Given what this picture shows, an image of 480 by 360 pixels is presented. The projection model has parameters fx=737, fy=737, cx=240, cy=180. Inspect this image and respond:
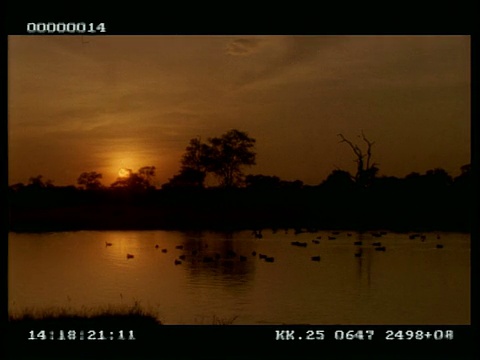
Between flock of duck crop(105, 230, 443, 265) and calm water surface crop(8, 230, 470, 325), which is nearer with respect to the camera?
calm water surface crop(8, 230, 470, 325)

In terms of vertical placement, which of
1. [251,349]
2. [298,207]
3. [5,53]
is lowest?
[251,349]

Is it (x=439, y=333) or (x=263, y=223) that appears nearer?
(x=439, y=333)

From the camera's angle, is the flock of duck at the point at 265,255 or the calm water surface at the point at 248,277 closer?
the calm water surface at the point at 248,277

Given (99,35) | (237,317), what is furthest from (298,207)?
(99,35)

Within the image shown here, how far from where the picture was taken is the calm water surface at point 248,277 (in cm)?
446

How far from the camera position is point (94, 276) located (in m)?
4.96

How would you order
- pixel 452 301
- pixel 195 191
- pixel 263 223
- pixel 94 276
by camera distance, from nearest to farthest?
pixel 452 301 < pixel 94 276 < pixel 195 191 < pixel 263 223

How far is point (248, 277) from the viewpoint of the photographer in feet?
19.1

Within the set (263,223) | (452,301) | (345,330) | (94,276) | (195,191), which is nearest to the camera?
(345,330)

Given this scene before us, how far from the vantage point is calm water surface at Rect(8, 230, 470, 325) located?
14.6 feet

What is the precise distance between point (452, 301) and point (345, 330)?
2.51ft

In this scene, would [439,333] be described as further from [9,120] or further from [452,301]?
[9,120]

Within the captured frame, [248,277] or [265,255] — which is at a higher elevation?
[265,255]

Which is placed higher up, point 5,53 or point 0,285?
point 5,53
